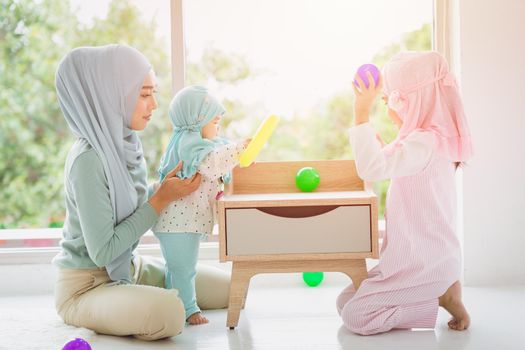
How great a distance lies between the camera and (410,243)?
2.18 meters

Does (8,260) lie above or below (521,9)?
below

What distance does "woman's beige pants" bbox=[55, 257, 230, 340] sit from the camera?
6.88 feet

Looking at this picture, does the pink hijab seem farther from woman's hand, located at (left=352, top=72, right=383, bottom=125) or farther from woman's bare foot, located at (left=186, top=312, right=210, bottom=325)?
woman's bare foot, located at (left=186, top=312, right=210, bottom=325)

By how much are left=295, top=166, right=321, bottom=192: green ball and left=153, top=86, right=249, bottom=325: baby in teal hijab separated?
26 cm

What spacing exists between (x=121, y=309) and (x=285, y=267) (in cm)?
48

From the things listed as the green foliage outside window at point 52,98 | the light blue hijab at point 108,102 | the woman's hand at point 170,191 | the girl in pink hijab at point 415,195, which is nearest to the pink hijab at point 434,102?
the girl in pink hijab at point 415,195

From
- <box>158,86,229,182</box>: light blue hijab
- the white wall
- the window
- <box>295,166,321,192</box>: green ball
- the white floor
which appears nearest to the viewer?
the white floor

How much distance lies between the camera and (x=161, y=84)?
3.15m

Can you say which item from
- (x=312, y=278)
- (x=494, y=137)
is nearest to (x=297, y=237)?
(x=312, y=278)

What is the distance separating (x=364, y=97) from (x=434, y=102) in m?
0.21

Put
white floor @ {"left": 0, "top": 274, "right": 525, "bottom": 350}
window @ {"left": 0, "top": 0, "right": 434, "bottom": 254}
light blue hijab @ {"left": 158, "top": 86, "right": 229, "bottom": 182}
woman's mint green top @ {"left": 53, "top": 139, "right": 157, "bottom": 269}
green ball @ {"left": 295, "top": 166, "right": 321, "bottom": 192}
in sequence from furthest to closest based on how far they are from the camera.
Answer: window @ {"left": 0, "top": 0, "right": 434, "bottom": 254}, green ball @ {"left": 295, "top": 166, "right": 321, "bottom": 192}, light blue hijab @ {"left": 158, "top": 86, "right": 229, "bottom": 182}, woman's mint green top @ {"left": 53, "top": 139, "right": 157, "bottom": 269}, white floor @ {"left": 0, "top": 274, "right": 525, "bottom": 350}

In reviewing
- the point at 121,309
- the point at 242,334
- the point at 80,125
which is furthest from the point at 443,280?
the point at 80,125

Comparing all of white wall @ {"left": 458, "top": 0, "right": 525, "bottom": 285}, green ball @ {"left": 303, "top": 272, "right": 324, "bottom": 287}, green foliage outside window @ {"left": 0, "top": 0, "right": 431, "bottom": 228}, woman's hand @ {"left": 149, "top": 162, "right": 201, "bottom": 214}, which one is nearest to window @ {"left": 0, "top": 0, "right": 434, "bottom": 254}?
green foliage outside window @ {"left": 0, "top": 0, "right": 431, "bottom": 228}

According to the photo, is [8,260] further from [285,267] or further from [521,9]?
[521,9]
